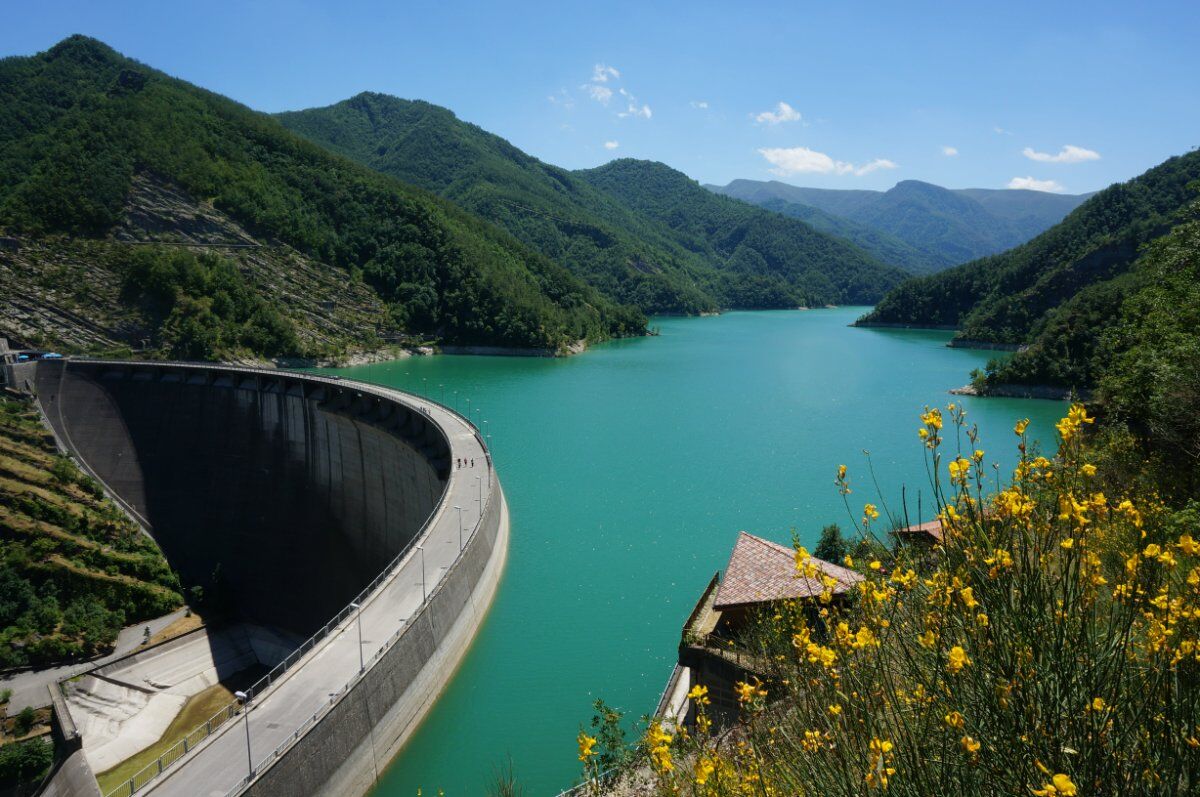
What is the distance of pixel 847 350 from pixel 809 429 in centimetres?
4844

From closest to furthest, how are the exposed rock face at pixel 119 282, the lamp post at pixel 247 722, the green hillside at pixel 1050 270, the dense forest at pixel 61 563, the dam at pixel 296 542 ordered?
the lamp post at pixel 247 722, the dam at pixel 296 542, the dense forest at pixel 61 563, the exposed rock face at pixel 119 282, the green hillside at pixel 1050 270

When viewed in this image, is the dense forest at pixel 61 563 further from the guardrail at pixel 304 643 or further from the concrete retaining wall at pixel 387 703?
the concrete retaining wall at pixel 387 703

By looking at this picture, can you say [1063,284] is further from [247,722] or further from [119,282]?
[119,282]

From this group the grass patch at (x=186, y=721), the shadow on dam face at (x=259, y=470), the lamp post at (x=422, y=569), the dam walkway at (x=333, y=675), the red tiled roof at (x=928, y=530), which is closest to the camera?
the red tiled roof at (x=928, y=530)

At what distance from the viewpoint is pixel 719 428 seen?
4194 centimetres

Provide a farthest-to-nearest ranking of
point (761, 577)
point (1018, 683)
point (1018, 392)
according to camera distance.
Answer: point (1018, 392), point (761, 577), point (1018, 683)

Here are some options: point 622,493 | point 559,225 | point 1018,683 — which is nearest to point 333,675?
point 1018,683

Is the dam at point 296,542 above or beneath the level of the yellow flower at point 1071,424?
beneath

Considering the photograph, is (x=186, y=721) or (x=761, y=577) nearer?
(x=761, y=577)

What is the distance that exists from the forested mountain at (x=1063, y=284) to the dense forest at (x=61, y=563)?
59043mm

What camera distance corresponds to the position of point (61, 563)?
24.7 meters

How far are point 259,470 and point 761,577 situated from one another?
25.6m

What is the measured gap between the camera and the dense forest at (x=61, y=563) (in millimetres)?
22047

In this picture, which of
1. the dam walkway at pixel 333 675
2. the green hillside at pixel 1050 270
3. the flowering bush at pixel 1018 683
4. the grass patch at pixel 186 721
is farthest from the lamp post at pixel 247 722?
the green hillside at pixel 1050 270
